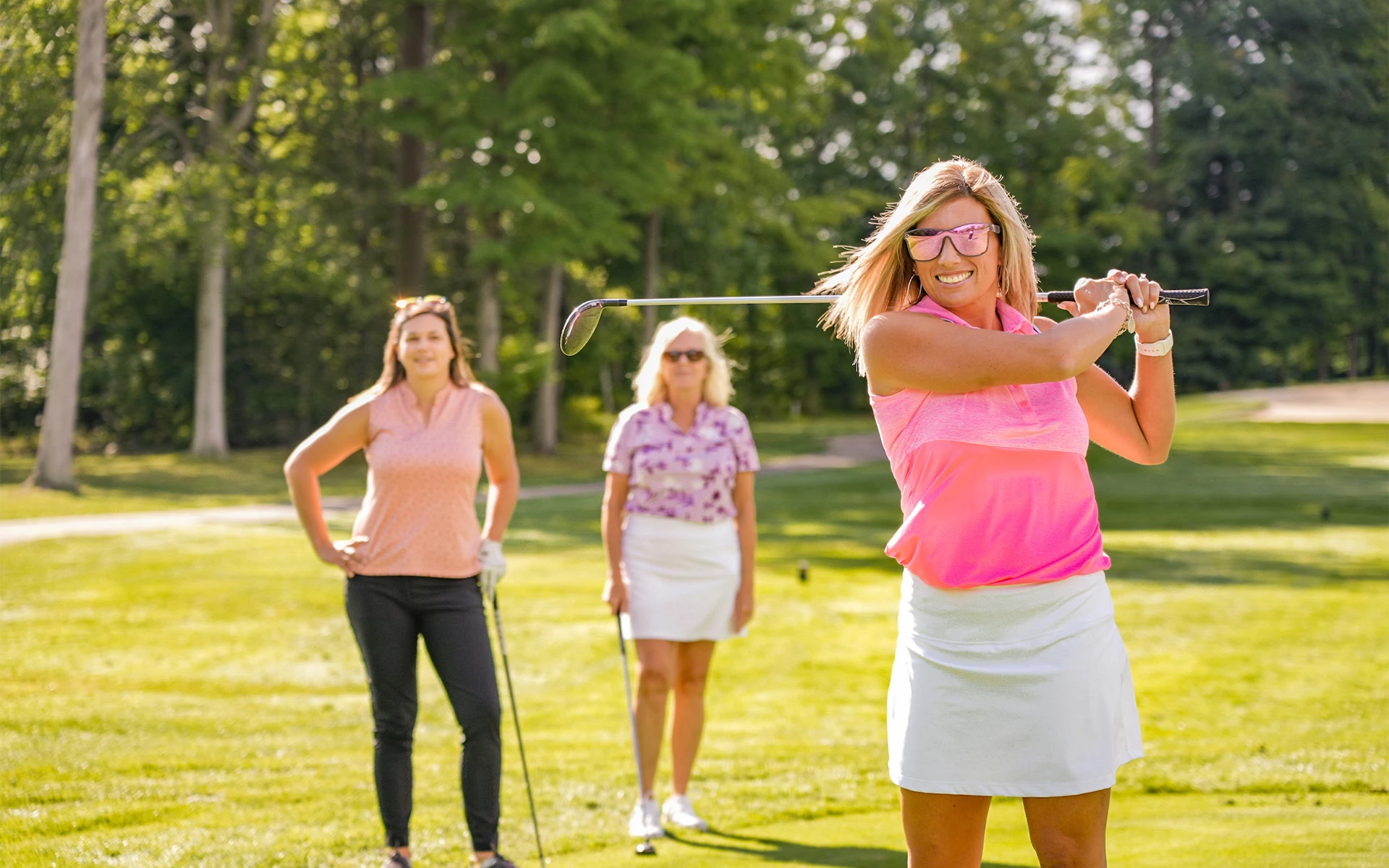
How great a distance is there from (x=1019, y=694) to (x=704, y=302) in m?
1.12

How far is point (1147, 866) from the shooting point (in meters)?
4.68

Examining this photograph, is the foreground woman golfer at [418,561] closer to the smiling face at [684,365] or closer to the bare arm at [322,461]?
the bare arm at [322,461]

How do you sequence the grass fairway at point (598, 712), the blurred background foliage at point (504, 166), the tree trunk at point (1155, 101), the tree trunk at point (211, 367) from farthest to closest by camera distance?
the tree trunk at point (1155, 101)
the tree trunk at point (211, 367)
the blurred background foliage at point (504, 166)
the grass fairway at point (598, 712)

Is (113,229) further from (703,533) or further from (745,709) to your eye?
(703,533)

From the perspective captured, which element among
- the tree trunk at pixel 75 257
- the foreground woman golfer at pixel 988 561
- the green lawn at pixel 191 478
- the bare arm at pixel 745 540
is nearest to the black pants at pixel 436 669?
the bare arm at pixel 745 540

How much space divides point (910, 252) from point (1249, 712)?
6499 mm

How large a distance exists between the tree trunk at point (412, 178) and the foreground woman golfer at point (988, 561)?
84.0 feet

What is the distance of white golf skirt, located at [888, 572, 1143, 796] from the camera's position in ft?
9.20

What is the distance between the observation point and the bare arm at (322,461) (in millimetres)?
5027

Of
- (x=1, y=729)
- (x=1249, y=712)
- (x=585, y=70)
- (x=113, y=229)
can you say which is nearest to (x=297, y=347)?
(x=113, y=229)

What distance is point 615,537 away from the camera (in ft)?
19.9

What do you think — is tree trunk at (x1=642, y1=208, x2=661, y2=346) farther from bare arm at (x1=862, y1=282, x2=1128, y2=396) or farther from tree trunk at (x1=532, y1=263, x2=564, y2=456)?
bare arm at (x1=862, y1=282, x2=1128, y2=396)

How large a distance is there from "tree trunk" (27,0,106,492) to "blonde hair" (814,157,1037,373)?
21869mm

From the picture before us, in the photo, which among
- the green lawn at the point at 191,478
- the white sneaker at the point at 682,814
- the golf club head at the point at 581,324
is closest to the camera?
the golf club head at the point at 581,324
